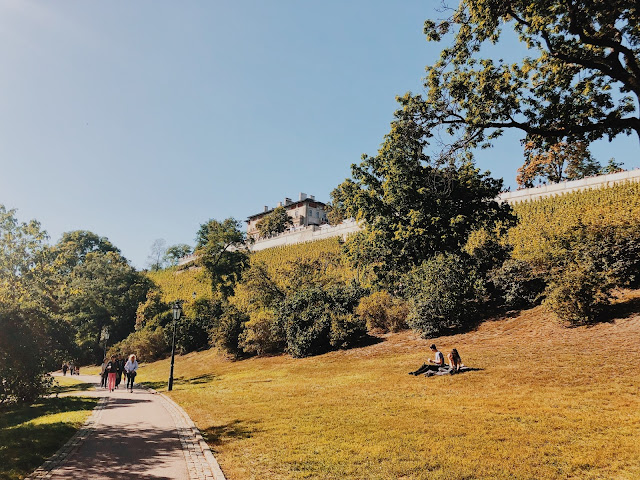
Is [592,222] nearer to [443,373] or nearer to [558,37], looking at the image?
[443,373]

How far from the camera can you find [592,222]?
20906 millimetres

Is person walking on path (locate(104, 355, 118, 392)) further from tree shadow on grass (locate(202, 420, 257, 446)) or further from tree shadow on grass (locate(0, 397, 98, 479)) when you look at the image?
tree shadow on grass (locate(202, 420, 257, 446))

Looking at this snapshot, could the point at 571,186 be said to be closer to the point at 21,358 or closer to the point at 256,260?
the point at 256,260

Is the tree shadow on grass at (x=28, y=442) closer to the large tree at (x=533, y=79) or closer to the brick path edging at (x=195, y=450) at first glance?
the brick path edging at (x=195, y=450)

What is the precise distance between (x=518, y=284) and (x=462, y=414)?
14.8 metres

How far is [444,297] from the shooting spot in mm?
22500

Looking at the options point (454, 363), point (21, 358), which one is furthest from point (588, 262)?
point (21, 358)

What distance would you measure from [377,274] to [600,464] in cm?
2143

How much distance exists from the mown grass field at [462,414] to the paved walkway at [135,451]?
55 cm

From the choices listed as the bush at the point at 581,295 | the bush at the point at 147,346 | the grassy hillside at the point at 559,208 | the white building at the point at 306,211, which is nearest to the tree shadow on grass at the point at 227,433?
the bush at the point at 581,295

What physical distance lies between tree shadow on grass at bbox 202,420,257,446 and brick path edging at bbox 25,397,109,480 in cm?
291

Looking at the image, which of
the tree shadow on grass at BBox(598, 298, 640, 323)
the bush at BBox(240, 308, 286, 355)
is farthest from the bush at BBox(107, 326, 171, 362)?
the tree shadow on grass at BBox(598, 298, 640, 323)

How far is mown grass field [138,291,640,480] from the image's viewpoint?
696 centimetres

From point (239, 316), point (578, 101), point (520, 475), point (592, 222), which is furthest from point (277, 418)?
point (239, 316)
